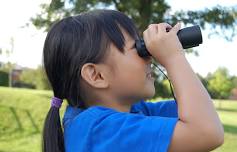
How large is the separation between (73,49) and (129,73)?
0.72 feet

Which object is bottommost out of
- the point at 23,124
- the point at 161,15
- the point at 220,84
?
the point at 220,84

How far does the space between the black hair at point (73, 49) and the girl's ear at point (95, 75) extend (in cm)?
2

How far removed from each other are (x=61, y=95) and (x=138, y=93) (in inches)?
12.5

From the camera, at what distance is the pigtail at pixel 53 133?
5.96 ft

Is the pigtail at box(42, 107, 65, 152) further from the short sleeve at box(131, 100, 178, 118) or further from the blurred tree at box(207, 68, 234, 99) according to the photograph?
the blurred tree at box(207, 68, 234, 99)

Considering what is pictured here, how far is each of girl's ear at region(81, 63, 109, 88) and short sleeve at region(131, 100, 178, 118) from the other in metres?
0.34

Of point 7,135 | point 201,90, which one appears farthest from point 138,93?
point 7,135

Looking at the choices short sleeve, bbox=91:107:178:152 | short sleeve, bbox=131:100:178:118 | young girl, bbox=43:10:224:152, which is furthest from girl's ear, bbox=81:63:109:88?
short sleeve, bbox=131:100:178:118

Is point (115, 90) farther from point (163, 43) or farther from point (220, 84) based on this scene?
point (220, 84)

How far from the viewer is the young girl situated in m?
1.49

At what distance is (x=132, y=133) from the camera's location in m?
1.52

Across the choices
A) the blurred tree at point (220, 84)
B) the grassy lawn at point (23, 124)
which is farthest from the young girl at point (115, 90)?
the blurred tree at point (220, 84)

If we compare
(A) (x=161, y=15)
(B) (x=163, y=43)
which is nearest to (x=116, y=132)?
(B) (x=163, y=43)

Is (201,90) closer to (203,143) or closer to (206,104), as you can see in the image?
(206,104)
